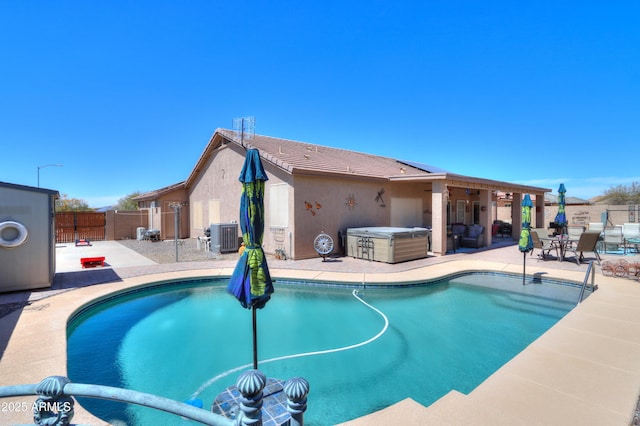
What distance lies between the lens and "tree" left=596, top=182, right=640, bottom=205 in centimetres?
3359

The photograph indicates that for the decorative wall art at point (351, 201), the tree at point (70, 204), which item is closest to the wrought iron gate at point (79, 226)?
the decorative wall art at point (351, 201)

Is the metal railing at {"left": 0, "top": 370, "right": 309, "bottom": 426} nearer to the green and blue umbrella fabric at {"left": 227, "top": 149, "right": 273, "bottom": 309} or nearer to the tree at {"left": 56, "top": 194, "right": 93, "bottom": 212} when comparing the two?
the green and blue umbrella fabric at {"left": 227, "top": 149, "right": 273, "bottom": 309}

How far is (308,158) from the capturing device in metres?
14.6

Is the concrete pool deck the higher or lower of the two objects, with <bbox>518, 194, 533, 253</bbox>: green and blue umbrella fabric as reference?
lower

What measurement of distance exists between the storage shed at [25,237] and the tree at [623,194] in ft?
154

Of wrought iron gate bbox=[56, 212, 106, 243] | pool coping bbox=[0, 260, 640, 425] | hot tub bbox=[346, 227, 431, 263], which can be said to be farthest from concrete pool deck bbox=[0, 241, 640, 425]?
wrought iron gate bbox=[56, 212, 106, 243]

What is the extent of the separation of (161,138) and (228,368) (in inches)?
921

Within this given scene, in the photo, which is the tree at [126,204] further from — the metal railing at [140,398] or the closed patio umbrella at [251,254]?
the metal railing at [140,398]

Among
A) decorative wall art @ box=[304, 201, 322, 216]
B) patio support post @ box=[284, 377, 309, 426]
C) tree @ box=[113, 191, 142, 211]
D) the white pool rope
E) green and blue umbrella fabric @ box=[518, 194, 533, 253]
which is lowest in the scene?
the white pool rope

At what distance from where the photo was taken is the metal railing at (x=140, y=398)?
147cm

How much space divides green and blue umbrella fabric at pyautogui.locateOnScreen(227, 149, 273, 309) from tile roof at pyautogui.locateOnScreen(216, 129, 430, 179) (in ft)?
26.1

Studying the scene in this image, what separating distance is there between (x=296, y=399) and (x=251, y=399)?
28 centimetres

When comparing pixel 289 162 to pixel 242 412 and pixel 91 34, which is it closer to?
pixel 91 34

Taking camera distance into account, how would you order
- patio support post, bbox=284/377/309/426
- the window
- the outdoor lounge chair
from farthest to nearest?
the outdoor lounge chair < the window < patio support post, bbox=284/377/309/426
